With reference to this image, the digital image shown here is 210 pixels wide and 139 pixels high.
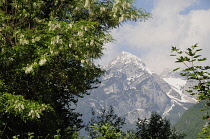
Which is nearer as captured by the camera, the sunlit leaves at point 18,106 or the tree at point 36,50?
the sunlit leaves at point 18,106

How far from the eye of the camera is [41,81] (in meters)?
10.5

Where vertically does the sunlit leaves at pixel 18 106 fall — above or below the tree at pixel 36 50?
below

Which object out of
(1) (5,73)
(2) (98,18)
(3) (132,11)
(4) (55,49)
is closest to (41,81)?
(1) (5,73)

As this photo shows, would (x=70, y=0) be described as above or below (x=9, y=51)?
above

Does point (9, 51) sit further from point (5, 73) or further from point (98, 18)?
point (98, 18)

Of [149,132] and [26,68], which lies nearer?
[26,68]

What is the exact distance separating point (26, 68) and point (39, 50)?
863mm

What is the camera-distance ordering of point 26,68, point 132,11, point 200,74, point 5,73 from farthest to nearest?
point 132,11
point 5,73
point 26,68
point 200,74

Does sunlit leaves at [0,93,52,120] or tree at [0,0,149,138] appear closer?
sunlit leaves at [0,93,52,120]

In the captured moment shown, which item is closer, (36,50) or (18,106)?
(18,106)

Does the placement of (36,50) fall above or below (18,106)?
above

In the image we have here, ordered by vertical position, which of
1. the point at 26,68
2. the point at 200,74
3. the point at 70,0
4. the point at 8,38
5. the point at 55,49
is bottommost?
the point at 200,74

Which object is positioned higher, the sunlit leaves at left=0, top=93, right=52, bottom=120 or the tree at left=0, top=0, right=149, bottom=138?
the tree at left=0, top=0, right=149, bottom=138

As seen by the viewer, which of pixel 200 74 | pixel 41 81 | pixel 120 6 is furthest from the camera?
pixel 120 6
